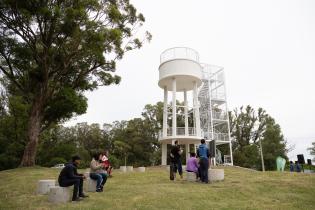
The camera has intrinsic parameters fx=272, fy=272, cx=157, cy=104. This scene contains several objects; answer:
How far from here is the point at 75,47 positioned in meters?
20.9

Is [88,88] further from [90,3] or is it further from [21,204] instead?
[21,204]

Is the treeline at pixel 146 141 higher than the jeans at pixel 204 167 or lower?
higher

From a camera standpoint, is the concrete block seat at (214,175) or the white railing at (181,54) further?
the white railing at (181,54)

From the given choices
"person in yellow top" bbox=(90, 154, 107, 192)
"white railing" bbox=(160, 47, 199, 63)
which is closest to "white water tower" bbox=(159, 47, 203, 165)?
"white railing" bbox=(160, 47, 199, 63)

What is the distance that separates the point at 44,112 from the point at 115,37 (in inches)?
338

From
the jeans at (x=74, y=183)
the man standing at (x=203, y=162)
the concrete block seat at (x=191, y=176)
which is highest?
the man standing at (x=203, y=162)

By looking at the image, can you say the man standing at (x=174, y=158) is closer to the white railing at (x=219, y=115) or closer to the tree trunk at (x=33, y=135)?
the tree trunk at (x=33, y=135)

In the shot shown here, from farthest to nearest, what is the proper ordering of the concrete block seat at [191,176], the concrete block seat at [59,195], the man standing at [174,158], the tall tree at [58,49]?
the tall tree at [58,49] → the man standing at [174,158] → the concrete block seat at [191,176] → the concrete block seat at [59,195]

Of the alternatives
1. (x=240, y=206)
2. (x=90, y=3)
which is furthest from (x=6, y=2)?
(x=240, y=206)

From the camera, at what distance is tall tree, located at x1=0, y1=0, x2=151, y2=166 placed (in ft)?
60.4

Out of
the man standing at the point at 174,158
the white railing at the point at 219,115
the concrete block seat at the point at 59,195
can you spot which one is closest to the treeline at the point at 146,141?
the white railing at the point at 219,115

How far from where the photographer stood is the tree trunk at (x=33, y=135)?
1966 centimetres

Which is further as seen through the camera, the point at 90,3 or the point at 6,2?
the point at 90,3

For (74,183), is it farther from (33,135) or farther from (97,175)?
(33,135)
